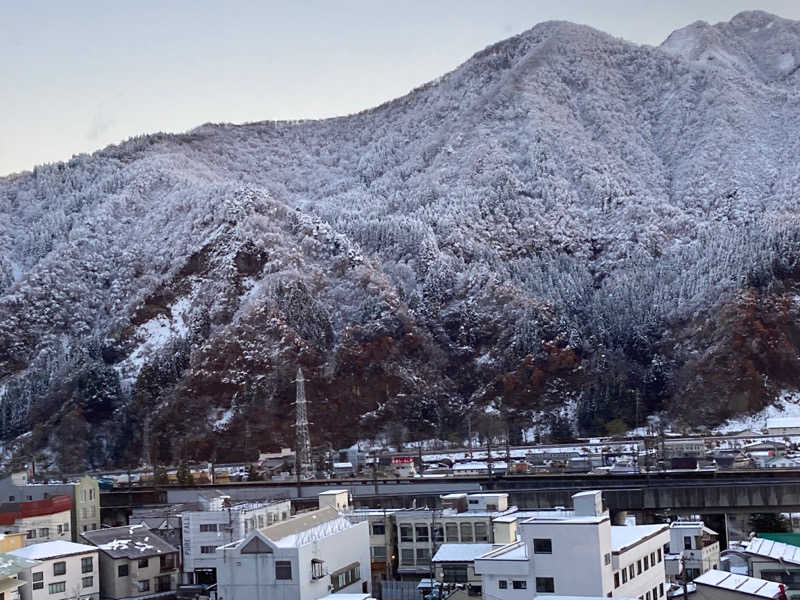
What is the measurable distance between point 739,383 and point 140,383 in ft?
164

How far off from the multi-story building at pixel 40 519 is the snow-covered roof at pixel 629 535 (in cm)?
Answer: 1989

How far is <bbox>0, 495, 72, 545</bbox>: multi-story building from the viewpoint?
37.9 m

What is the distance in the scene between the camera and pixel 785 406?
8406 cm

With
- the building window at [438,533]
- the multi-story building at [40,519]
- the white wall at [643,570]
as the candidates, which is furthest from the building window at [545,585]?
the multi-story building at [40,519]

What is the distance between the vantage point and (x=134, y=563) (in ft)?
112

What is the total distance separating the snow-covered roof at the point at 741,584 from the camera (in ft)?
71.2

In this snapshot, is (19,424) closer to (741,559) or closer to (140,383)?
(140,383)

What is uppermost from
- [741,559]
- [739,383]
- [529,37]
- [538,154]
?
[529,37]

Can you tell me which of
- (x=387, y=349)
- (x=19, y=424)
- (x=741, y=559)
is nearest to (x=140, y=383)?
(x=19, y=424)

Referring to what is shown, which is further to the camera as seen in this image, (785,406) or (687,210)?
(687,210)

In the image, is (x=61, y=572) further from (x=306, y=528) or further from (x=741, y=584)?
(x=741, y=584)

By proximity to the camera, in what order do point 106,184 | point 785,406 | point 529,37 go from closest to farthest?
1. point 785,406
2. point 106,184
3. point 529,37

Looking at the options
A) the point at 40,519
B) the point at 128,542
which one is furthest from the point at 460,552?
the point at 40,519

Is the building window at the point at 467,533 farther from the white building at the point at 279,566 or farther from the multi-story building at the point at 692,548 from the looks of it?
the multi-story building at the point at 692,548
